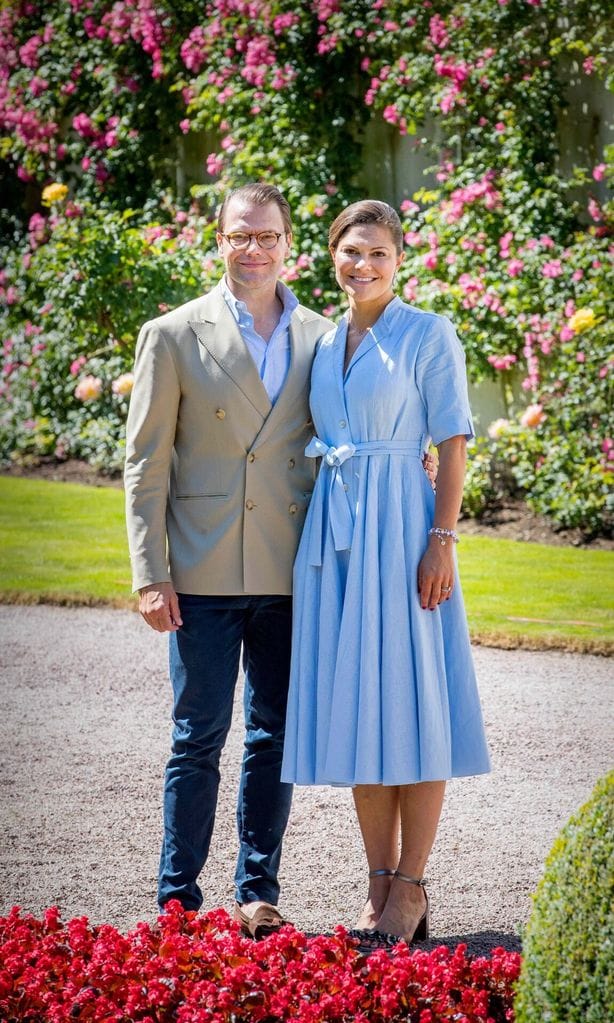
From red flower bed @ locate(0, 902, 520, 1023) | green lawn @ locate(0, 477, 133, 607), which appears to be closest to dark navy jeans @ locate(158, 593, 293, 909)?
red flower bed @ locate(0, 902, 520, 1023)

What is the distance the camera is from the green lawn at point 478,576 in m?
5.53

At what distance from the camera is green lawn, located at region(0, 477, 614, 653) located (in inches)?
218

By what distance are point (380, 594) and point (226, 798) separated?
4.36ft

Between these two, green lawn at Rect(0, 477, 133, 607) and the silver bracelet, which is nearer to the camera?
the silver bracelet

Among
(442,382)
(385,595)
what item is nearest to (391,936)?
(385,595)

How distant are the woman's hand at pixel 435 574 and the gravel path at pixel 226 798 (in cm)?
84

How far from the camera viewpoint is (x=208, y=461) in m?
2.79

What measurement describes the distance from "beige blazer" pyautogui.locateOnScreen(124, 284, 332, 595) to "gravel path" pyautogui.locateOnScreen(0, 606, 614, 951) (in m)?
0.87

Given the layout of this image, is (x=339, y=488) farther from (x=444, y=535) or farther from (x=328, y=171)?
(x=328, y=171)

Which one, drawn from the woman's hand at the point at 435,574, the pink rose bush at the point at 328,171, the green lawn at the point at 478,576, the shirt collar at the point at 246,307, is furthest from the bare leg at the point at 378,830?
the pink rose bush at the point at 328,171

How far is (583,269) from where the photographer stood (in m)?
7.30

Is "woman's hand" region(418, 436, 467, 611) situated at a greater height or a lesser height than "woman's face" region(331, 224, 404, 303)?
lesser

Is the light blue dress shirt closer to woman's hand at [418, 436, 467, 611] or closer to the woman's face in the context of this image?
the woman's face

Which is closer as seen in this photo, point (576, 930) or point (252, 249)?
point (576, 930)
